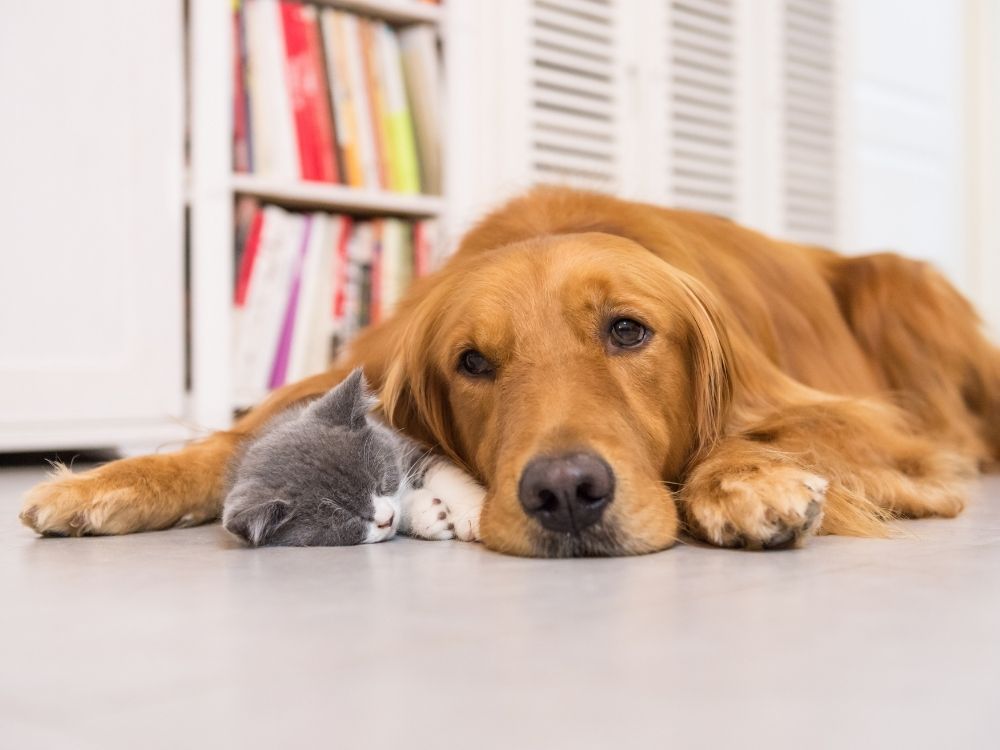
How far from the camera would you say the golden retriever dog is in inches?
63.5

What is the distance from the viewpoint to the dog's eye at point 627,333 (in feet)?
6.20

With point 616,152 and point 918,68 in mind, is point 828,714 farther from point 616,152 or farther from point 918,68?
point 918,68

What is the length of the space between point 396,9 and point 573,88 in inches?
31.8

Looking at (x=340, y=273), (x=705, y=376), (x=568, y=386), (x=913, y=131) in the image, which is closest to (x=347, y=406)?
(x=568, y=386)

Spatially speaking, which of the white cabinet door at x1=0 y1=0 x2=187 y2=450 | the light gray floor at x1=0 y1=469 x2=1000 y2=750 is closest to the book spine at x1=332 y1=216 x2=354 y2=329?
the white cabinet door at x1=0 y1=0 x2=187 y2=450

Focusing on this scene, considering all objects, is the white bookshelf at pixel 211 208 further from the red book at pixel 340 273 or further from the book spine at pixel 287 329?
the red book at pixel 340 273

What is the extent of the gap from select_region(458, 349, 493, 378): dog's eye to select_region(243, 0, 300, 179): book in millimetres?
1726

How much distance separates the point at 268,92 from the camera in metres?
3.46

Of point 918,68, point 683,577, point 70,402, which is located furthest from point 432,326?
point 918,68

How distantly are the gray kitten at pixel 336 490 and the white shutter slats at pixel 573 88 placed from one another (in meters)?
2.38

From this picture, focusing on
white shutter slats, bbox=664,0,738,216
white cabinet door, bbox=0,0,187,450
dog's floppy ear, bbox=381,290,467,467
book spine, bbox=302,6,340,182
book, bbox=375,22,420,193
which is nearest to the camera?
dog's floppy ear, bbox=381,290,467,467

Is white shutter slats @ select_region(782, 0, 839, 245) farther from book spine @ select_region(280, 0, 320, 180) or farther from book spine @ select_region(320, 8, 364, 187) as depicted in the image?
book spine @ select_region(280, 0, 320, 180)

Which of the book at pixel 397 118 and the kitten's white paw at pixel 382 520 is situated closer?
the kitten's white paw at pixel 382 520

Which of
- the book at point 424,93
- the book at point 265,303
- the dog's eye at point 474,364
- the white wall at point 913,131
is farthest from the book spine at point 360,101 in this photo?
the white wall at point 913,131
